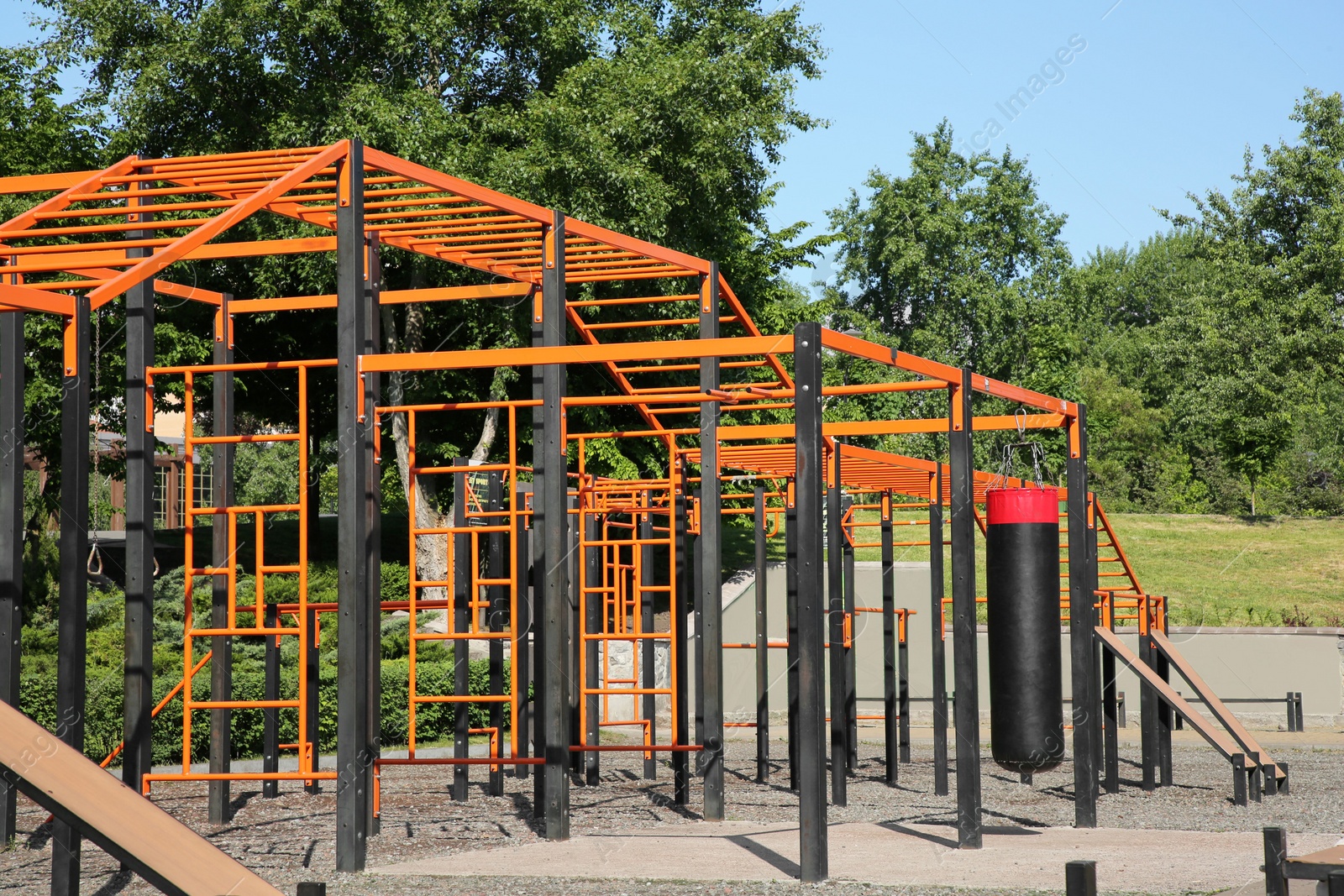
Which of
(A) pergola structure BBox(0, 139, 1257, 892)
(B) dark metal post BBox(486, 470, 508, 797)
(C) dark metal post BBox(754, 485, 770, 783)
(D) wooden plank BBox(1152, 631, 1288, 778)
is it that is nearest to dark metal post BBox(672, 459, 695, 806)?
(A) pergola structure BBox(0, 139, 1257, 892)

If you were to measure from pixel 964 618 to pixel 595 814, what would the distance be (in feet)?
11.7

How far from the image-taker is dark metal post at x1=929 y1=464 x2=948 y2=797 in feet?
37.4

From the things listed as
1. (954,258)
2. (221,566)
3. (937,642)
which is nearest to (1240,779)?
(937,642)

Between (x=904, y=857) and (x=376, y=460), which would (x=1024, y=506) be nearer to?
(x=904, y=857)

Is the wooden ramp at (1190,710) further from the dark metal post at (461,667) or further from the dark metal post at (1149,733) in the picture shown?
the dark metal post at (461,667)

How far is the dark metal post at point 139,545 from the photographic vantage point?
305 inches

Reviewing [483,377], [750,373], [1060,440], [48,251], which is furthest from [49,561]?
[1060,440]

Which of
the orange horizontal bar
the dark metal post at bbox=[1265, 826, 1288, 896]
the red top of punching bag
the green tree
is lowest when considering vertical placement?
the dark metal post at bbox=[1265, 826, 1288, 896]

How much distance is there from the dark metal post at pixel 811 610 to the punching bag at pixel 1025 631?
1693 millimetres

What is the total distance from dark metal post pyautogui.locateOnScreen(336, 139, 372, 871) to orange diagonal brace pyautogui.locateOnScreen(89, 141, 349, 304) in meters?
0.16

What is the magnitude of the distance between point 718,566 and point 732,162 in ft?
44.4

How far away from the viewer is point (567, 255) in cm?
1001

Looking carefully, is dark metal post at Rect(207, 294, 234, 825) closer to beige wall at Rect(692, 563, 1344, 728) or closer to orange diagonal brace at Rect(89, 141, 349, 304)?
orange diagonal brace at Rect(89, 141, 349, 304)

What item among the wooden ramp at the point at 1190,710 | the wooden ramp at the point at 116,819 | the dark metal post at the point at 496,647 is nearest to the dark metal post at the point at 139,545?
the dark metal post at the point at 496,647
